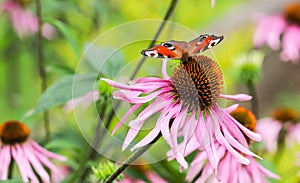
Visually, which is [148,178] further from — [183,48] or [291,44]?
[291,44]

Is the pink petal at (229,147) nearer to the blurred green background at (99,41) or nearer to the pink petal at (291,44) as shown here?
the blurred green background at (99,41)

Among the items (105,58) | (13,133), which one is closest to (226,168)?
(105,58)

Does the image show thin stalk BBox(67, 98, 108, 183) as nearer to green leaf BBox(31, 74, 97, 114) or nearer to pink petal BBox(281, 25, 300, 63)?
green leaf BBox(31, 74, 97, 114)

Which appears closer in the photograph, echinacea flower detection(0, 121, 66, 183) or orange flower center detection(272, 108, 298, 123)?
echinacea flower detection(0, 121, 66, 183)

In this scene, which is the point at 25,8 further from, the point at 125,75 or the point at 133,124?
the point at 133,124

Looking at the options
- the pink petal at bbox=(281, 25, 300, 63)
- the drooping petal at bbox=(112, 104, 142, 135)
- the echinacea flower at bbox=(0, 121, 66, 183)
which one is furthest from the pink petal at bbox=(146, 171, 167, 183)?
the pink petal at bbox=(281, 25, 300, 63)

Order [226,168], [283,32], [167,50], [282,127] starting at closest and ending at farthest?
[167,50] < [226,168] < [282,127] < [283,32]

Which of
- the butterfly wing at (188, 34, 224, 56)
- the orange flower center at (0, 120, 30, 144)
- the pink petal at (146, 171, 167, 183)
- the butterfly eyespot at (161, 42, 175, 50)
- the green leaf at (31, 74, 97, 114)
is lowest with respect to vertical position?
the pink petal at (146, 171, 167, 183)
